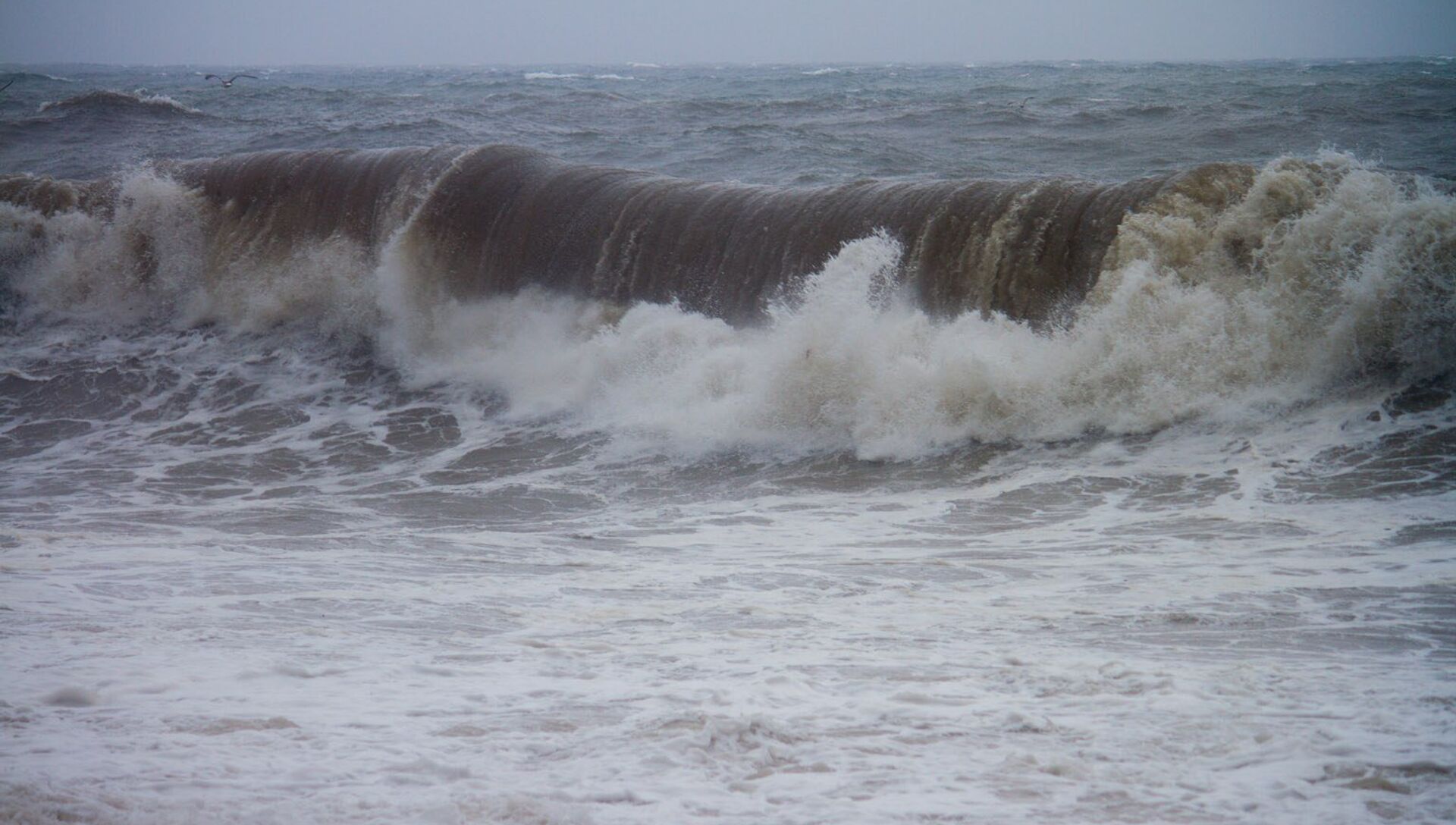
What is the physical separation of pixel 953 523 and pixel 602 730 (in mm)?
3579

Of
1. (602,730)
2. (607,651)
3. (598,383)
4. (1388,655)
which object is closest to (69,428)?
(598,383)

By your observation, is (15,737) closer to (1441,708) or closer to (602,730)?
(602,730)

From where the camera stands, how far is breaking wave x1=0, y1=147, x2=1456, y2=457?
759 cm

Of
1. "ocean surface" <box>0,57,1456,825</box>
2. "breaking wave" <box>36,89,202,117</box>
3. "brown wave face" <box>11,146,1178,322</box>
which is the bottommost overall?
"ocean surface" <box>0,57,1456,825</box>

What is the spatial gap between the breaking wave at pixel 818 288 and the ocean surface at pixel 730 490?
38 mm

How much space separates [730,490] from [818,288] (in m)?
2.57

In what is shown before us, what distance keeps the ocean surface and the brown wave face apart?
0.16 ft

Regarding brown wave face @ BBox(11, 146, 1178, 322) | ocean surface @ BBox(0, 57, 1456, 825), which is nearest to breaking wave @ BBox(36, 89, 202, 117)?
ocean surface @ BBox(0, 57, 1456, 825)

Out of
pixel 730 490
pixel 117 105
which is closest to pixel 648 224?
pixel 730 490

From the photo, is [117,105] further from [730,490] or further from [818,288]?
[730,490]

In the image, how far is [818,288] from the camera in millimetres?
9516

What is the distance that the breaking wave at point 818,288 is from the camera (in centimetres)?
759

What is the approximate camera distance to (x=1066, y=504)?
646 centimetres

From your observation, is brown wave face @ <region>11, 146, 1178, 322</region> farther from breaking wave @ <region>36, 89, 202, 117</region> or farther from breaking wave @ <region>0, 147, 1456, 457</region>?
breaking wave @ <region>36, 89, 202, 117</region>
